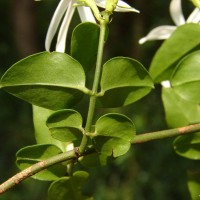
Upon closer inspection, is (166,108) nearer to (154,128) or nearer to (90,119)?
(90,119)

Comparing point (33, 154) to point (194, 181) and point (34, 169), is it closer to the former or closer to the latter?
point (34, 169)

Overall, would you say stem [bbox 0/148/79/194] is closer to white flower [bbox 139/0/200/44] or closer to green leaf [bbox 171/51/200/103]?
green leaf [bbox 171/51/200/103]

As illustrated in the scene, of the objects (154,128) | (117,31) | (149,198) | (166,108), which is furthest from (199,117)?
(117,31)

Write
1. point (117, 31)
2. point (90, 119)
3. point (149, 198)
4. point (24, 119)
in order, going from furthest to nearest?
1. point (117, 31)
2. point (24, 119)
3. point (149, 198)
4. point (90, 119)

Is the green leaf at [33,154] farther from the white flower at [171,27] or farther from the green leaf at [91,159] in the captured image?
the white flower at [171,27]

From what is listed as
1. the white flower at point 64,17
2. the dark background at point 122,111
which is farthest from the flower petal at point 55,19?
the dark background at point 122,111

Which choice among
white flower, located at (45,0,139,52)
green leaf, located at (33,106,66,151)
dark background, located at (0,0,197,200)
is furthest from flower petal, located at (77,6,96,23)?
dark background, located at (0,0,197,200)
